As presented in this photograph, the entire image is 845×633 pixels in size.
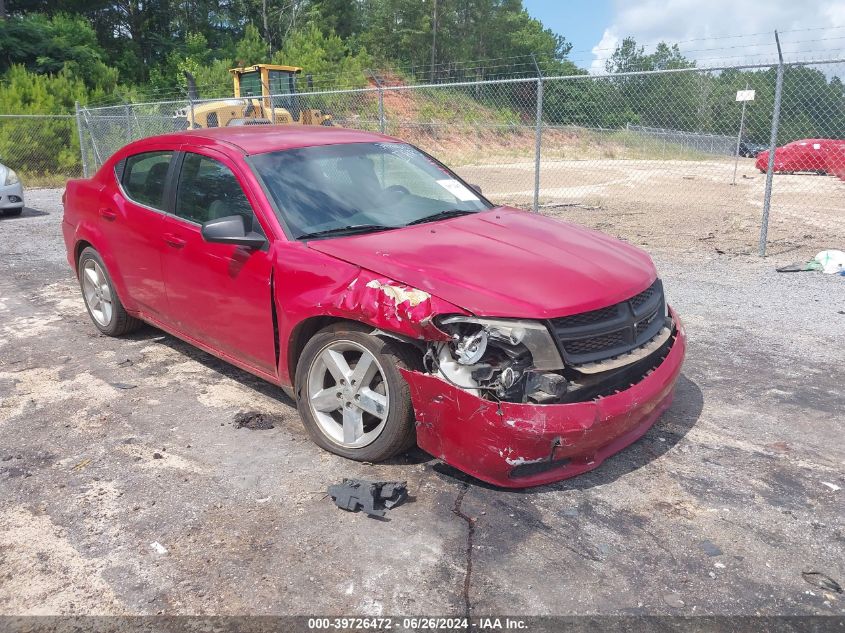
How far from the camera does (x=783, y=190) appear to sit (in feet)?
60.1

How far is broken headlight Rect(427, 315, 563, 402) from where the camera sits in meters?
2.89

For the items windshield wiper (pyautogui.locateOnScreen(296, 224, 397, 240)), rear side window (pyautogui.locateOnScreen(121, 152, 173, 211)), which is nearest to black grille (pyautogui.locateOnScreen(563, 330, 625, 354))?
windshield wiper (pyautogui.locateOnScreen(296, 224, 397, 240))

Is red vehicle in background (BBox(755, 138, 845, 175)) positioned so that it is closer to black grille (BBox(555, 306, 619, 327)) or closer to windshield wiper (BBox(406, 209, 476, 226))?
windshield wiper (BBox(406, 209, 476, 226))

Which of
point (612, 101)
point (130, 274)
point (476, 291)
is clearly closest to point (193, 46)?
point (612, 101)

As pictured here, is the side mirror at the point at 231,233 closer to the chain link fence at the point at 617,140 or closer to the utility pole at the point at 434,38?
the chain link fence at the point at 617,140

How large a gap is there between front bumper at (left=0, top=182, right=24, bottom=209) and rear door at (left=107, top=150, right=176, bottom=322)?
8.65 meters

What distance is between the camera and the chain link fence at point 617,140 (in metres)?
11.6

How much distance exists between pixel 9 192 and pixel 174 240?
9.97 m

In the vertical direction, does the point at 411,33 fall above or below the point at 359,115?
above

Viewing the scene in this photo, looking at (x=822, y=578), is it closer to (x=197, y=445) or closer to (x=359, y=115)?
(x=197, y=445)

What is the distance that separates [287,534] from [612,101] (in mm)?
27817

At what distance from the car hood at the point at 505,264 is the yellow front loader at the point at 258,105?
13.2 metres

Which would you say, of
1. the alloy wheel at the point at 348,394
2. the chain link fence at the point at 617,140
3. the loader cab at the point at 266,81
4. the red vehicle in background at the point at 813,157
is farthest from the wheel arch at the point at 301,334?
the red vehicle in background at the point at 813,157

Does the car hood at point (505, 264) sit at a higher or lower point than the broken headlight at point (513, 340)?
higher
